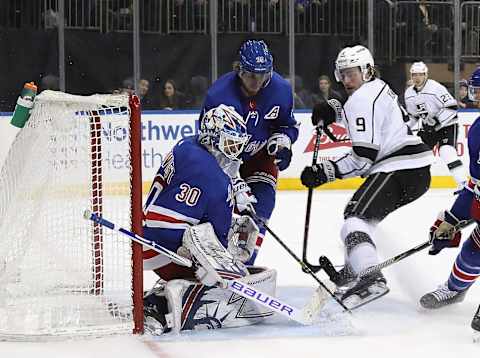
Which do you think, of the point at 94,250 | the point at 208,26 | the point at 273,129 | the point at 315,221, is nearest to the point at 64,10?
the point at 208,26

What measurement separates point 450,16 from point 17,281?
6729mm

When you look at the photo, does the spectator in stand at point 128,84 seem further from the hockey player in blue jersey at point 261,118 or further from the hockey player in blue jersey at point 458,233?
the hockey player in blue jersey at point 458,233

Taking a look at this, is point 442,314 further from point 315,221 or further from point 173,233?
point 315,221

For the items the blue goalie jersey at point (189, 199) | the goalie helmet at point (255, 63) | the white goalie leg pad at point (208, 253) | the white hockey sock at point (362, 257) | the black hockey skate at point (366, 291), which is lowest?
the black hockey skate at point (366, 291)

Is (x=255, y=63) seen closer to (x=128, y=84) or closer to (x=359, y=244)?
(x=359, y=244)

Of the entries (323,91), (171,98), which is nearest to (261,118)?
(171,98)

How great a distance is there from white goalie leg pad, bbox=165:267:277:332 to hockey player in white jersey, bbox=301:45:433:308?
400mm

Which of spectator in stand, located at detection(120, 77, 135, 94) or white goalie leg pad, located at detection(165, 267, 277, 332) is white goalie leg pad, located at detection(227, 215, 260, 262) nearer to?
white goalie leg pad, located at detection(165, 267, 277, 332)

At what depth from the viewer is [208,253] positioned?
10.9 ft

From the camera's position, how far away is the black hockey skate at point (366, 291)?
373 centimetres

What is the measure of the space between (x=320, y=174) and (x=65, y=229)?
108cm

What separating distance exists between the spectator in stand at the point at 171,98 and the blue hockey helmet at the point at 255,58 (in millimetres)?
4790

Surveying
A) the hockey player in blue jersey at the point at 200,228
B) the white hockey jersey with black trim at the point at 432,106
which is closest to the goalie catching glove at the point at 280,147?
the hockey player in blue jersey at the point at 200,228

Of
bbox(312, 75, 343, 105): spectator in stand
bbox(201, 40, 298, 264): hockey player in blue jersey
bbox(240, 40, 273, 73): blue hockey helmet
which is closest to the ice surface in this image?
bbox(201, 40, 298, 264): hockey player in blue jersey
